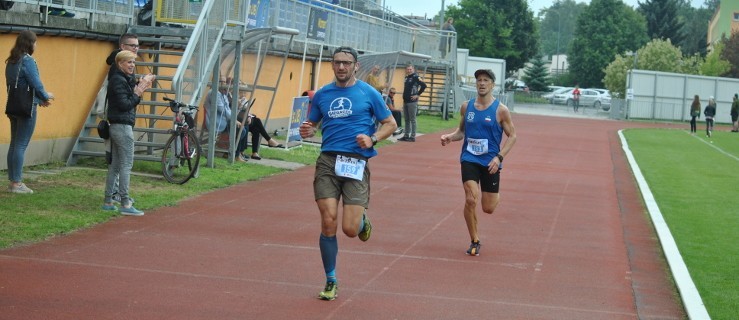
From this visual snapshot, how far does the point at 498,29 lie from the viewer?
111500 mm

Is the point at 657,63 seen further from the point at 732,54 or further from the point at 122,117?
the point at 122,117

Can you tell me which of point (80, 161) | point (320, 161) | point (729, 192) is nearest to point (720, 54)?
point (729, 192)

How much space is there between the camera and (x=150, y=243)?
10953 mm

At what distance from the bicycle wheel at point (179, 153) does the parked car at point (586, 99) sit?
71.5 meters

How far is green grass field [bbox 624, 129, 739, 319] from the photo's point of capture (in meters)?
10.4

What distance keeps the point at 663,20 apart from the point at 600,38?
764 cm

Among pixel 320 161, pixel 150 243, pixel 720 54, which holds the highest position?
pixel 720 54

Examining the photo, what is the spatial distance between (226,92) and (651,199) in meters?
7.34

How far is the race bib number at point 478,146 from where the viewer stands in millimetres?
11734

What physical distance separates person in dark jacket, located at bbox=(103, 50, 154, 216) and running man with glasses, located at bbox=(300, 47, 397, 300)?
13.1 feet

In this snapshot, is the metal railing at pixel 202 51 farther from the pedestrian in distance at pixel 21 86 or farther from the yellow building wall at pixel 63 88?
the pedestrian in distance at pixel 21 86

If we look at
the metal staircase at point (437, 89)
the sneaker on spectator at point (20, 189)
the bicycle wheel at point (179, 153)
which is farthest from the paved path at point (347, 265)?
the metal staircase at point (437, 89)

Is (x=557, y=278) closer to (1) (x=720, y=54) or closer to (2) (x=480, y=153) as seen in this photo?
(2) (x=480, y=153)

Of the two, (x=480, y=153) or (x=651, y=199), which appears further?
(x=651, y=199)
